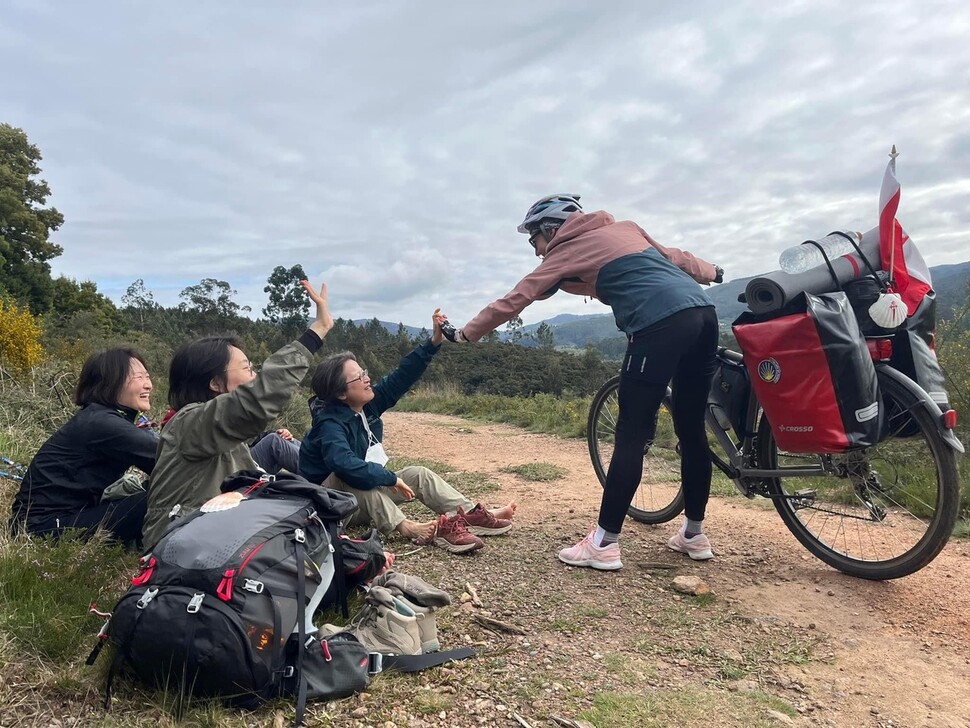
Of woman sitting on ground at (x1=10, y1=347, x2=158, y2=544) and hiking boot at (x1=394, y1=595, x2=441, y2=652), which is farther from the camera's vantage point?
woman sitting on ground at (x1=10, y1=347, x2=158, y2=544)

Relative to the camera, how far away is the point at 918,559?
262 cm

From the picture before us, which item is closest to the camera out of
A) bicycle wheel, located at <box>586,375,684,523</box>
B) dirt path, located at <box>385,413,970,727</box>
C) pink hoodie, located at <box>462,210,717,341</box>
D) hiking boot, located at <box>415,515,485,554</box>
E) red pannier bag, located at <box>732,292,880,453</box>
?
dirt path, located at <box>385,413,970,727</box>

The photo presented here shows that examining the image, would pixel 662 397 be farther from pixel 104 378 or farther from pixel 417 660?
pixel 104 378

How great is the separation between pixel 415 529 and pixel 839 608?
6.85ft

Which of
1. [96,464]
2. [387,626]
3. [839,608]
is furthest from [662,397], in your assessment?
[96,464]

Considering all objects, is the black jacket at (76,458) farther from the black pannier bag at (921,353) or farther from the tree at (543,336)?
the tree at (543,336)

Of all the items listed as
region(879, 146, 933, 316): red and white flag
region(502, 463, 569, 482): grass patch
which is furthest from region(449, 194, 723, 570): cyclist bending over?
region(502, 463, 569, 482): grass patch

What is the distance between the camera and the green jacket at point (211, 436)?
230 centimetres

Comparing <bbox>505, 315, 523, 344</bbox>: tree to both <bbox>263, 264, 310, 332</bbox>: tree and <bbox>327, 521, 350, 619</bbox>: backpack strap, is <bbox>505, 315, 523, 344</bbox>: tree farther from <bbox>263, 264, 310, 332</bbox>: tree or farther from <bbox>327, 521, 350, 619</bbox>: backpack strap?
<bbox>327, 521, 350, 619</bbox>: backpack strap

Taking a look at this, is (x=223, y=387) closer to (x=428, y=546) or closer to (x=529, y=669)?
(x=428, y=546)

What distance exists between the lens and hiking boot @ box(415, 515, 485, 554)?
3.18 m

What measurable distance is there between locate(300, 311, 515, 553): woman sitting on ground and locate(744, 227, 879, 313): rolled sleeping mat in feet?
5.48

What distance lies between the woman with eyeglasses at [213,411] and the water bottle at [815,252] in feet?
7.21

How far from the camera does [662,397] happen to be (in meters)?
2.96
